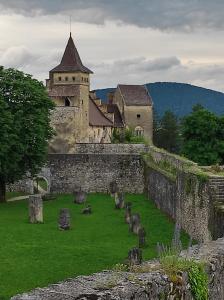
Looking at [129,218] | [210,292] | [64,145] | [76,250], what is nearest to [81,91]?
[64,145]

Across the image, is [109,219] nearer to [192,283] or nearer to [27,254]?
[27,254]

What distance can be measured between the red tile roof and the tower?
55.6 feet

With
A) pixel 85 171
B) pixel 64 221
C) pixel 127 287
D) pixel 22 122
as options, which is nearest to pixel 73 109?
pixel 85 171

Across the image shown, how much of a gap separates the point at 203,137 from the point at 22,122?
24600 mm

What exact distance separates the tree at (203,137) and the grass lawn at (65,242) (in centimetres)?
2016

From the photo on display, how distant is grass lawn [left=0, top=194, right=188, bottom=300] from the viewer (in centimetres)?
1986

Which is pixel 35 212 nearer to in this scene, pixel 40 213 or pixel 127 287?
pixel 40 213

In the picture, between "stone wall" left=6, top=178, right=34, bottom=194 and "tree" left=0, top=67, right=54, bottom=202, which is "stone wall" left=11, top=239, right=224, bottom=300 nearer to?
"tree" left=0, top=67, right=54, bottom=202

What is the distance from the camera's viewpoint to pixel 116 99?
276 ft

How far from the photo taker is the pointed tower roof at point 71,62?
204 ft

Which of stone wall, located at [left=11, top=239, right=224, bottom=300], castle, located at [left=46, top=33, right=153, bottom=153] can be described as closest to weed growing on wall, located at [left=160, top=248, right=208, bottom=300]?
stone wall, located at [left=11, top=239, right=224, bottom=300]

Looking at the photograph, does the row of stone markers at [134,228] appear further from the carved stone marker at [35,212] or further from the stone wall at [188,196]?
the carved stone marker at [35,212]

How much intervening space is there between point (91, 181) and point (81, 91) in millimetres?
14776

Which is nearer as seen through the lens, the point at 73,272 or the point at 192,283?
the point at 192,283
